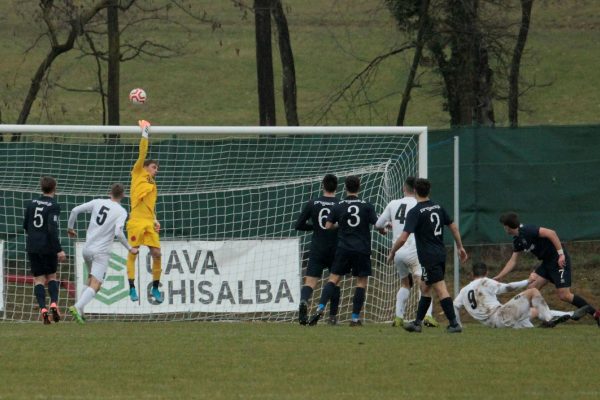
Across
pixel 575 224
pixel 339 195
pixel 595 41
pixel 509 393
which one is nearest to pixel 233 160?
pixel 339 195

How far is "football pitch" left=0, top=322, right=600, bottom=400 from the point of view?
870 cm

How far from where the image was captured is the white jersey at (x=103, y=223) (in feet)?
49.8

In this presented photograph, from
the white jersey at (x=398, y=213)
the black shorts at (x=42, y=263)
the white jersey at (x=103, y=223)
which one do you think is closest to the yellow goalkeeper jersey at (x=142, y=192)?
the white jersey at (x=103, y=223)

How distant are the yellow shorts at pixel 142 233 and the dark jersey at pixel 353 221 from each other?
233cm

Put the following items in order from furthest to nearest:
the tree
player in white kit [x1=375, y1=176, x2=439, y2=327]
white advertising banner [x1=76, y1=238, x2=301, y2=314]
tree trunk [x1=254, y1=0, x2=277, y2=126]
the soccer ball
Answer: tree trunk [x1=254, y1=0, x2=277, y2=126]
the tree
white advertising banner [x1=76, y1=238, x2=301, y2=314]
the soccer ball
player in white kit [x1=375, y1=176, x2=439, y2=327]

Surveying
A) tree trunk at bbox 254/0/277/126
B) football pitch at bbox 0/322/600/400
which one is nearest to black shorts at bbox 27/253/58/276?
football pitch at bbox 0/322/600/400

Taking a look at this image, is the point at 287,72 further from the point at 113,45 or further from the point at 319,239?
the point at 319,239

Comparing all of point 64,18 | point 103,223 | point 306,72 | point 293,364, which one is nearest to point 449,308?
point 293,364

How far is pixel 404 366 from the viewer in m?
10.0

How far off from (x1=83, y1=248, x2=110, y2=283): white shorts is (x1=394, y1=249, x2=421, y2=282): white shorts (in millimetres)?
3770

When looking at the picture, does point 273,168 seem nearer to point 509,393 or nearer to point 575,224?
point 575,224

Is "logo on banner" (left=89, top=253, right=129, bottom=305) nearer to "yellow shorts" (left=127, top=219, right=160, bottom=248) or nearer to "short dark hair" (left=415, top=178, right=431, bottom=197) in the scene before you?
"yellow shorts" (left=127, top=219, right=160, bottom=248)

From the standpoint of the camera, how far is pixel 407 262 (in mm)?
15047

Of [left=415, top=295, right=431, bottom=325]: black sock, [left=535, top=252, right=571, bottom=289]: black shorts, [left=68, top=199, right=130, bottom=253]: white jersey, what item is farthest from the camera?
[left=68, top=199, right=130, bottom=253]: white jersey
